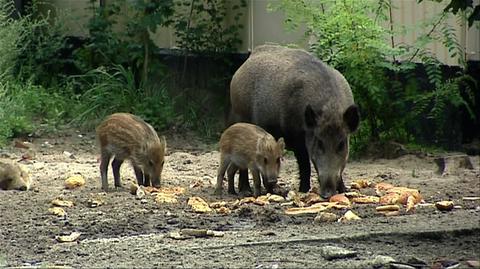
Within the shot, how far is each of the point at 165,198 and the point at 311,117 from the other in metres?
1.33

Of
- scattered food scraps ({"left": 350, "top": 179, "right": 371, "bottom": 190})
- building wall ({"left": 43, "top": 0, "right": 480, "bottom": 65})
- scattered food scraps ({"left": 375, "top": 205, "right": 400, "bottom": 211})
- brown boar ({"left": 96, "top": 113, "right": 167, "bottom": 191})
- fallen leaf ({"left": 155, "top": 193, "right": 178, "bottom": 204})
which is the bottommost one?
scattered food scraps ({"left": 350, "top": 179, "right": 371, "bottom": 190})

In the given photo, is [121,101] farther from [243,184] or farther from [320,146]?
[320,146]

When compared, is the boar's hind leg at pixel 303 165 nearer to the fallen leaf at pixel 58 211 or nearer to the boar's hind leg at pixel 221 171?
the boar's hind leg at pixel 221 171

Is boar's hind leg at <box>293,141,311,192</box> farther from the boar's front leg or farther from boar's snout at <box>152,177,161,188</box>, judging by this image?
boar's snout at <box>152,177,161,188</box>

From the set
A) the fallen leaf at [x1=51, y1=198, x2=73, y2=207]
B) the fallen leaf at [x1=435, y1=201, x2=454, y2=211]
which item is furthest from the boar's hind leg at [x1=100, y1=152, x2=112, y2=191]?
the fallen leaf at [x1=435, y1=201, x2=454, y2=211]

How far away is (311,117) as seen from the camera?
9.26 metres

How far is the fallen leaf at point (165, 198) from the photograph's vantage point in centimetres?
905

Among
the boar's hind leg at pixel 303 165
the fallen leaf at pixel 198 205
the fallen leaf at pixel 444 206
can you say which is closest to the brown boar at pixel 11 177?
the fallen leaf at pixel 198 205

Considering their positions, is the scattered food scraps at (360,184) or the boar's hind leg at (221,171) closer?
the boar's hind leg at (221,171)

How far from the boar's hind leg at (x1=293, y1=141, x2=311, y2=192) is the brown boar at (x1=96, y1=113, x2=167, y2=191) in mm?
1144

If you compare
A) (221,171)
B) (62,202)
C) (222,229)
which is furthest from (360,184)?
(62,202)

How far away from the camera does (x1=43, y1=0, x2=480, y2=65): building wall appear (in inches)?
490

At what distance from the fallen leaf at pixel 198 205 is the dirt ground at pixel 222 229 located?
0.06 metres

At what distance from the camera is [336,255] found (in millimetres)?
6543
